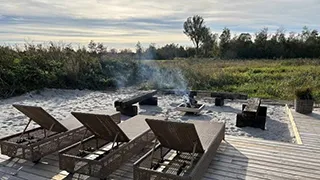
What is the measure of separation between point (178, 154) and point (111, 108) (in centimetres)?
488

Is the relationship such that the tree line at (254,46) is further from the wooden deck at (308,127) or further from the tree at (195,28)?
the wooden deck at (308,127)

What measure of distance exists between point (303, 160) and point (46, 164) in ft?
11.8

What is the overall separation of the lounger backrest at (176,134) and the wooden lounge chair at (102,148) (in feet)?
1.62

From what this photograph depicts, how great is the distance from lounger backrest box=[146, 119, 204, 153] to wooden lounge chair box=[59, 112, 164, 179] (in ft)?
1.62

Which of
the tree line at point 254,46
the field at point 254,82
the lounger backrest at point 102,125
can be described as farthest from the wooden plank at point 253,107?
the tree line at point 254,46

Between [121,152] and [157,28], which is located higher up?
[157,28]

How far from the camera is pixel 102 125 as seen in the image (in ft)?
11.4

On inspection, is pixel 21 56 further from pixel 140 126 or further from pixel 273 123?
pixel 273 123

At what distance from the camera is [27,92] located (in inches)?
388

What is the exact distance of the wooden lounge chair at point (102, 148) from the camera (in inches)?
121

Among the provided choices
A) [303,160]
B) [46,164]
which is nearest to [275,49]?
[303,160]

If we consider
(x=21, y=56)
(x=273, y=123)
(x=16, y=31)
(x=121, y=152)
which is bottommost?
(x=273, y=123)

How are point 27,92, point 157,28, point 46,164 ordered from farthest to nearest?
point 157,28 < point 27,92 < point 46,164

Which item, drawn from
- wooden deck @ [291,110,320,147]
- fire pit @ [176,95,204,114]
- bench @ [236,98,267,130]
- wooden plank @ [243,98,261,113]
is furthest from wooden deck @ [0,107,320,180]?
fire pit @ [176,95,204,114]
